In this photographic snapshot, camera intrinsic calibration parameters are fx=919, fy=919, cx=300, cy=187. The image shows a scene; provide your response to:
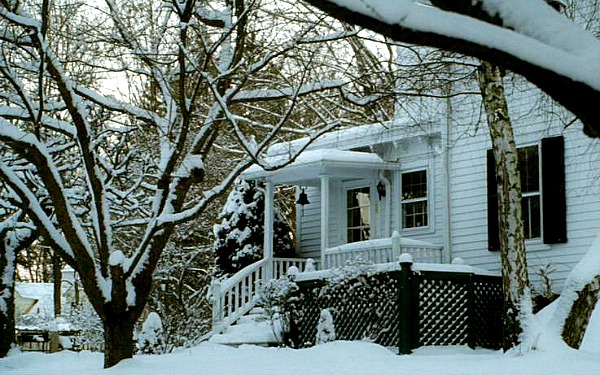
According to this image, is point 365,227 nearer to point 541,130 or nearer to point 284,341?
point 284,341

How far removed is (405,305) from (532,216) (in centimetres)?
290

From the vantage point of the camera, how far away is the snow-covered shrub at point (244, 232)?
20.2 meters

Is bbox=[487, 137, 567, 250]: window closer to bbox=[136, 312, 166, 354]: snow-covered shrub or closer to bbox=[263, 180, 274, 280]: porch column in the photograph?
bbox=[263, 180, 274, 280]: porch column

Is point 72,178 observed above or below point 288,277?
above

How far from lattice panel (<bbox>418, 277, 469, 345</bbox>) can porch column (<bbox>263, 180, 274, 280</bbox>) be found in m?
4.25

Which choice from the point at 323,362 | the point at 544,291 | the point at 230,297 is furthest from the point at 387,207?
the point at 323,362

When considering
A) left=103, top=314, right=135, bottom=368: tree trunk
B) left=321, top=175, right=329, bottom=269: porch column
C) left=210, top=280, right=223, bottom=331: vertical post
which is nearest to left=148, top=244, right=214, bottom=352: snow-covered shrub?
left=210, top=280, right=223, bottom=331: vertical post

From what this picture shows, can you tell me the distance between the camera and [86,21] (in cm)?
1174

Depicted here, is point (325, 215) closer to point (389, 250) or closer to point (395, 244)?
point (389, 250)

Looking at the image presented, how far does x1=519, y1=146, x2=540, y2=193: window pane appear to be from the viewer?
50.4ft

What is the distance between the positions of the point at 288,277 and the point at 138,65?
5876mm

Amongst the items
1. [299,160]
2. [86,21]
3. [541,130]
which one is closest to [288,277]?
[299,160]

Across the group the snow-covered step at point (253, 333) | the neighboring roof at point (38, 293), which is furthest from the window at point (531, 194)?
the neighboring roof at point (38, 293)

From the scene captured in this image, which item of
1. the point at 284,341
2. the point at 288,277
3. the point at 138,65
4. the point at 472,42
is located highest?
the point at 138,65
